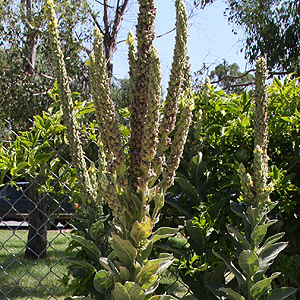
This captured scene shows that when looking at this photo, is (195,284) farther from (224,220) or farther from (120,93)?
(120,93)

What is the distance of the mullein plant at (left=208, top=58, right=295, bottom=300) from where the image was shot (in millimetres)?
1772

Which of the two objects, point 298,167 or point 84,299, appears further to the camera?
point 298,167

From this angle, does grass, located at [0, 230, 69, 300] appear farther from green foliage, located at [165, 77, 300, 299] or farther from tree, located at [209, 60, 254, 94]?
tree, located at [209, 60, 254, 94]

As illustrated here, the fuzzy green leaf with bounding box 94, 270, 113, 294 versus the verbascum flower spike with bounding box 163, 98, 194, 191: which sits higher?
the verbascum flower spike with bounding box 163, 98, 194, 191

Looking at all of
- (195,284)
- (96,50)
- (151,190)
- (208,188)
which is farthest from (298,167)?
(96,50)

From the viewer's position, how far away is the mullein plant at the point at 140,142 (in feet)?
4.89

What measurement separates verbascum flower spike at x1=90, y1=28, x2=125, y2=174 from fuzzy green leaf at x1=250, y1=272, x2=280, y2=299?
797 millimetres

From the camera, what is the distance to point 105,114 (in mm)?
1505

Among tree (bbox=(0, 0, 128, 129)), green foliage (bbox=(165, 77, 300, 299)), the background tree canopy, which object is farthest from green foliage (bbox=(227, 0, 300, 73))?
green foliage (bbox=(165, 77, 300, 299))

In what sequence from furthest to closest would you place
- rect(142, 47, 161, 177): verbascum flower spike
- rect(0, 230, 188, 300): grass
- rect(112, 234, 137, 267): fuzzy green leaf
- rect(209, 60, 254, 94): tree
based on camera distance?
rect(209, 60, 254, 94): tree < rect(0, 230, 188, 300): grass < rect(112, 234, 137, 267): fuzzy green leaf < rect(142, 47, 161, 177): verbascum flower spike

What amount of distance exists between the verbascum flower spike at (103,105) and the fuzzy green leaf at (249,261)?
2.19ft

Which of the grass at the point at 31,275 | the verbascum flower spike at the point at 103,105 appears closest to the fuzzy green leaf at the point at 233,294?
the verbascum flower spike at the point at 103,105

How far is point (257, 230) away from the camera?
1.76 metres

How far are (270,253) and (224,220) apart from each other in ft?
1.14
